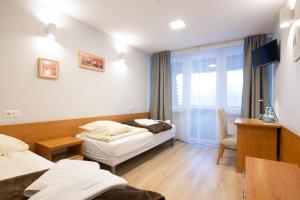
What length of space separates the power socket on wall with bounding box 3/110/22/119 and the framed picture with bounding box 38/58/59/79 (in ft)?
1.80

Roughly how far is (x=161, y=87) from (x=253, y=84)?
2.10 m

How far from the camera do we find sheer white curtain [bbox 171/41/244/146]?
372cm

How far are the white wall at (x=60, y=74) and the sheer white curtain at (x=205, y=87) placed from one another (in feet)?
5.02

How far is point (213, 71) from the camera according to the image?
3.96 meters

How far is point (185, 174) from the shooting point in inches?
101

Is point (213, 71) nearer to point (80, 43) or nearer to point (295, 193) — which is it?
point (80, 43)

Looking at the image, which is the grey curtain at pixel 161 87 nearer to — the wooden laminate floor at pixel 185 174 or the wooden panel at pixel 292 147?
the wooden laminate floor at pixel 185 174

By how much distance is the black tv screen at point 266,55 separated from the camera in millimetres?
2610

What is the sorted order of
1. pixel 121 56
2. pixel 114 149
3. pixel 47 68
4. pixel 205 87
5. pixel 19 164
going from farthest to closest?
pixel 205 87, pixel 121 56, pixel 47 68, pixel 114 149, pixel 19 164

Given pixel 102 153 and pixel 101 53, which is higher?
pixel 101 53

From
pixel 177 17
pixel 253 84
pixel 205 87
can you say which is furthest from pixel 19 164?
pixel 253 84

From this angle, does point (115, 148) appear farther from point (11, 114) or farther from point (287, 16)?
point (287, 16)

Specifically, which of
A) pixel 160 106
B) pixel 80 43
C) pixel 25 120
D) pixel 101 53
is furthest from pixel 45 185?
pixel 160 106

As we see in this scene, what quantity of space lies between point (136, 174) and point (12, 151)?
156 centimetres
